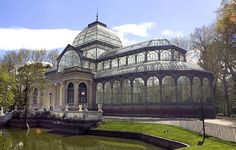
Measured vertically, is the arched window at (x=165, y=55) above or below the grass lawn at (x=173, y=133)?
above

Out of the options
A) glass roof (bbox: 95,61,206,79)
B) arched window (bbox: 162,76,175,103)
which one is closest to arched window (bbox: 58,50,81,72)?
glass roof (bbox: 95,61,206,79)

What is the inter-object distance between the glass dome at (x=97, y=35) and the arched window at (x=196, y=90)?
28.7 metres

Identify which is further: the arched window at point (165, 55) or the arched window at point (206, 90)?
the arched window at point (165, 55)

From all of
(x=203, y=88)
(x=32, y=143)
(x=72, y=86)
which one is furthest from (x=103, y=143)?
(x=72, y=86)

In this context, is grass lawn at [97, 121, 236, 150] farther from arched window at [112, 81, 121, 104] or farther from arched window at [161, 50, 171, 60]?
arched window at [161, 50, 171, 60]

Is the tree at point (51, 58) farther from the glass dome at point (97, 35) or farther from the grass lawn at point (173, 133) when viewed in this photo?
the grass lawn at point (173, 133)

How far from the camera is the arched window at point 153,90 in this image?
42469 millimetres

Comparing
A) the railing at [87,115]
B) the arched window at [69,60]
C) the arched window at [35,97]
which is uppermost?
the arched window at [69,60]

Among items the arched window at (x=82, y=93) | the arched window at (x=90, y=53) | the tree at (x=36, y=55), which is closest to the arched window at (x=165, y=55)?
the arched window at (x=82, y=93)

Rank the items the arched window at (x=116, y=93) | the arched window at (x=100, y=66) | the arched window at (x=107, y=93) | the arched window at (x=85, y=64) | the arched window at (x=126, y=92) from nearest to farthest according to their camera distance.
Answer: the arched window at (x=126, y=92)
the arched window at (x=116, y=93)
the arched window at (x=107, y=93)
the arched window at (x=85, y=64)
the arched window at (x=100, y=66)

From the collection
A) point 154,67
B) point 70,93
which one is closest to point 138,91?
point 154,67

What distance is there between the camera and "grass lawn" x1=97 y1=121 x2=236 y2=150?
17.1 metres

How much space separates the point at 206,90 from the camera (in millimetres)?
42125

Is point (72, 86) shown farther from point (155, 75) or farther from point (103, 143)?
point (103, 143)
